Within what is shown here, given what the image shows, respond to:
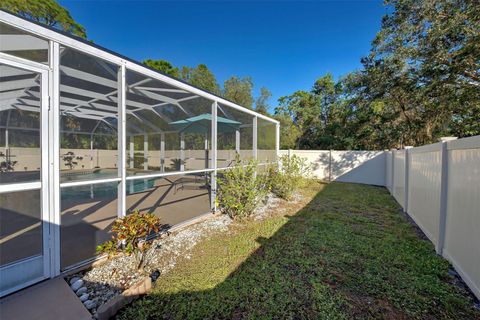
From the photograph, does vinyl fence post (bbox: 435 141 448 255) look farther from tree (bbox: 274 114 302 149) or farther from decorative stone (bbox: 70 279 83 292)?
tree (bbox: 274 114 302 149)

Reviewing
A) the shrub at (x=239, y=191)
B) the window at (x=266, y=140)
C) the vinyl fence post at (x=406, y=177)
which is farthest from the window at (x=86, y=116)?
the vinyl fence post at (x=406, y=177)

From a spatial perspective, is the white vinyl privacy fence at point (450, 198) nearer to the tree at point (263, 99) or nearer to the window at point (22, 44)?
the window at point (22, 44)

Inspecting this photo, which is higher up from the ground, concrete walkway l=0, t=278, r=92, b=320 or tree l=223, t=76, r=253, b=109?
tree l=223, t=76, r=253, b=109

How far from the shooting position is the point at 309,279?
7.67 ft

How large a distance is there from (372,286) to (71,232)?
4.22 meters

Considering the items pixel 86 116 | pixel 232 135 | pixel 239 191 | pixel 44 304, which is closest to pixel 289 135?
pixel 232 135

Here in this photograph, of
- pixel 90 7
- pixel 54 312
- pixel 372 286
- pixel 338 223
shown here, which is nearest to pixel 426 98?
pixel 338 223

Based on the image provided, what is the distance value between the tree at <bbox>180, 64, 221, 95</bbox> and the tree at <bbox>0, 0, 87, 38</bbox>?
8.30m

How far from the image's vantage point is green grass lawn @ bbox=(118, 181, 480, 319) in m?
1.89

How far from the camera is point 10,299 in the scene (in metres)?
1.84

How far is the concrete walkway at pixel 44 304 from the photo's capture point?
1.70m

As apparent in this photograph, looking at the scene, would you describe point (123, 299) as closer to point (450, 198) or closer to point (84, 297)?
point (84, 297)

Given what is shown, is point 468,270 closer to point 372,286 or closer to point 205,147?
point 372,286

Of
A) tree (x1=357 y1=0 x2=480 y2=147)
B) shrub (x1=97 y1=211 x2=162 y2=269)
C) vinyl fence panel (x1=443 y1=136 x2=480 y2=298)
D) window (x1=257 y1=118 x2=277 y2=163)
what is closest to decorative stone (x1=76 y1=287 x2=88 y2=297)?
shrub (x1=97 y1=211 x2=162 y2=269)
